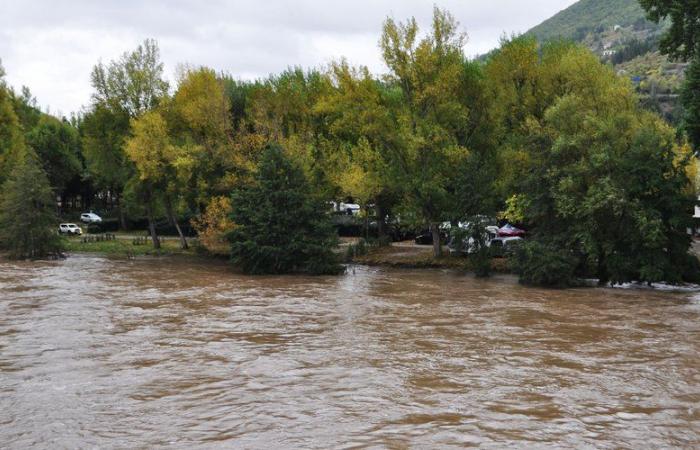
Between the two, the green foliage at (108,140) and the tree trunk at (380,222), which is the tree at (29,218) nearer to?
the green foliage at (108,140)

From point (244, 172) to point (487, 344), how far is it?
2770 cm

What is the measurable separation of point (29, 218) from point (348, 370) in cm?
3637

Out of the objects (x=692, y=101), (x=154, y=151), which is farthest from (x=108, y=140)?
(x=692, y=101)

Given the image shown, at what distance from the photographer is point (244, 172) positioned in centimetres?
4309

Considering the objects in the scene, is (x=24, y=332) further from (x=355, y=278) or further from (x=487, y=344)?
(x=355, y=278)

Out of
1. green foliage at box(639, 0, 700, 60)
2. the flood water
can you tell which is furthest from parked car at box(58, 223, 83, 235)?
green foliage at box(639, 0, 700, 60)

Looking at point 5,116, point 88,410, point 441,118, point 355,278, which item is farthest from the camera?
point 5,116

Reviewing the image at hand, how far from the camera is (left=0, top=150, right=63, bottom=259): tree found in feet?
146

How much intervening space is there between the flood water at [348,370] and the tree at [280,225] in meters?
7.64

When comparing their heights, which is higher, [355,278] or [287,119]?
[287,119]

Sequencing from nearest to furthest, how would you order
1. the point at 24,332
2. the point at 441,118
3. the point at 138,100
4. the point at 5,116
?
the point at 24,332 < the point at 441,118 < the point at 138,100 < the point at 5,116

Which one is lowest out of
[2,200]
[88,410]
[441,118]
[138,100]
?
[88,410]

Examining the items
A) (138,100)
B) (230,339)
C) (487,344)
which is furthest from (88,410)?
(138,100)

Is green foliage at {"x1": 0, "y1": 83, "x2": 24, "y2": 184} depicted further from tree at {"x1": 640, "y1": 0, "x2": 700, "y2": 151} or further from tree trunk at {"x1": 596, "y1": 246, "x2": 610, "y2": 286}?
tree at {"x1": 640, "y1": 0, "x2": 700, "y2": 151}
